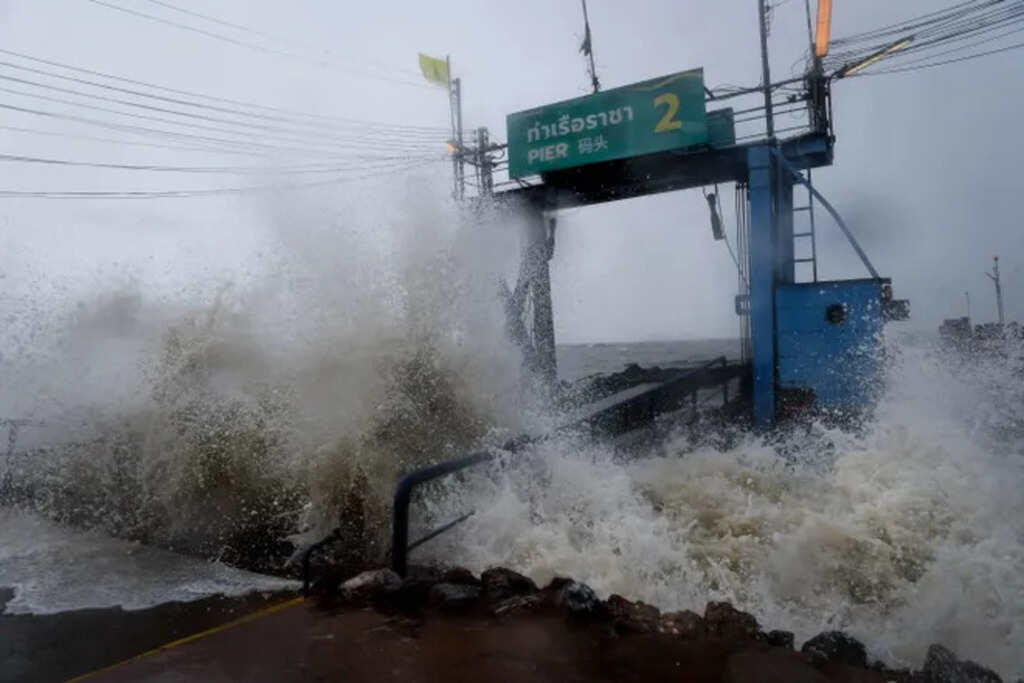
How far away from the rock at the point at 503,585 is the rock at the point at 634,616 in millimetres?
577

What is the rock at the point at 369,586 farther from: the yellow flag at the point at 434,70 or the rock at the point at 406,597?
the yellow flag at the point at 434,70

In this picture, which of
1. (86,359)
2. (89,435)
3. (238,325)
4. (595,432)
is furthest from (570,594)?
(86,359)

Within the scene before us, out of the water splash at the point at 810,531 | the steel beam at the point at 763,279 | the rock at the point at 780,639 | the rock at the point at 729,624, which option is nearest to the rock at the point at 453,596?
the water splash at the point at 810,531

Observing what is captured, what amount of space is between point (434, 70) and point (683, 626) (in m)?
14.2

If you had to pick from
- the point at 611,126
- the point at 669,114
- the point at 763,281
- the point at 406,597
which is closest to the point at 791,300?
the point at 763,281

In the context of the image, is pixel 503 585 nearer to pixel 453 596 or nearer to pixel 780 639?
pixel 453 596

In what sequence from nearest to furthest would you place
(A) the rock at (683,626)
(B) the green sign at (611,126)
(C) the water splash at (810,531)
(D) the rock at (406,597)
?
(A) the rock at (683,626) < (D) the rock at (406,597) < (C) the water splash at (810,531) < (B) the green sign at (611,126)

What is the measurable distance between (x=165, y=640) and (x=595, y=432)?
205 inches

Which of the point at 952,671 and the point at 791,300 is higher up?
the point at 791,300

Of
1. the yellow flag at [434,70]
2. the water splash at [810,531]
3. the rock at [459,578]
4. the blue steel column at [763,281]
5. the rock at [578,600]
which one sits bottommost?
the water splash at [810,531]

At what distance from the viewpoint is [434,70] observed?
1455cm

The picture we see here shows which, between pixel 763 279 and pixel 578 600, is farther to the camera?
pixel 763 279

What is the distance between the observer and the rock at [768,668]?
2.82m

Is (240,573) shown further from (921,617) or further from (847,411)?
(847,411)
